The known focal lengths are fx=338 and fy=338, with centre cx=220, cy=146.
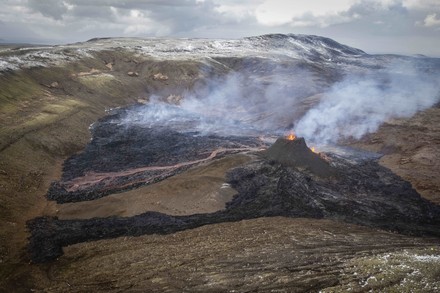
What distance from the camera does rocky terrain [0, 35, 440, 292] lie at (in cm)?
1686

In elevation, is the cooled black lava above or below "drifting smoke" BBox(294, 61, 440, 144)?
below

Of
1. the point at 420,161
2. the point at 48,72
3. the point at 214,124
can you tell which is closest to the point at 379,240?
the point at 420,161

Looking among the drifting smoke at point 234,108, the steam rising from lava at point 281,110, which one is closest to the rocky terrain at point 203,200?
the drifting smoke at point 234,108

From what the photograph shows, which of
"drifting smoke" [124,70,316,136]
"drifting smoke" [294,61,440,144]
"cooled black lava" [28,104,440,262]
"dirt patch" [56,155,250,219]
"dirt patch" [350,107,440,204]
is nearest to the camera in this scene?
"cooled black lava" [28,104,440,262]

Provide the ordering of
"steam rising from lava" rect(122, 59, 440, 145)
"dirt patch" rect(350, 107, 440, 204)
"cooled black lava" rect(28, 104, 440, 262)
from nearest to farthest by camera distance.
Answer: "cooled black lava" rect(28, 104, 440, 262) < "dirt patch" rect(350, 107, 440, 204) < "steam rising from lava" rect(122, 59, 440, 145)

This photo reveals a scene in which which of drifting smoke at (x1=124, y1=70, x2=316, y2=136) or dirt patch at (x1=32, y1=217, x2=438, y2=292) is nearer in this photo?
dirt patch at (x1=32, y1=217, x2=438, y2=292)

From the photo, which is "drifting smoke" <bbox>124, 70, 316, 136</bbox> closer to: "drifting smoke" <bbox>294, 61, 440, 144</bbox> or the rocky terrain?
the rocky terrain

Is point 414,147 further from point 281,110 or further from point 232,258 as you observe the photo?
point 232,258

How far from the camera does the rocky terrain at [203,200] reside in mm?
16859

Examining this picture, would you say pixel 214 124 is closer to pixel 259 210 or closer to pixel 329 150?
pixel 329 150

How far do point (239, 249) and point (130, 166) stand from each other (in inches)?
903

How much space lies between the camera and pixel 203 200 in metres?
29.0

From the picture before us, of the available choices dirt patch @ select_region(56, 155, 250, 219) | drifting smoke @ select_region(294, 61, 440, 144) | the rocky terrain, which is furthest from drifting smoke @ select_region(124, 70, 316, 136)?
dirt patch @ select_region(56, 155, 250, 219)

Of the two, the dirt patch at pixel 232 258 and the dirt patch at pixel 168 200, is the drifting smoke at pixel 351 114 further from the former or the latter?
the dirt patch at pixel 232 258
